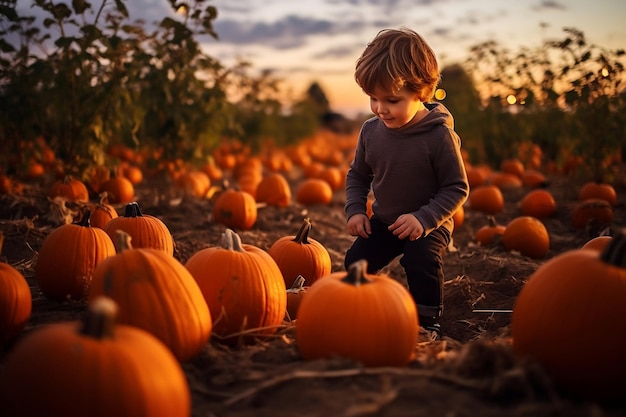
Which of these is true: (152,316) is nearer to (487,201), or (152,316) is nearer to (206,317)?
(206,317)

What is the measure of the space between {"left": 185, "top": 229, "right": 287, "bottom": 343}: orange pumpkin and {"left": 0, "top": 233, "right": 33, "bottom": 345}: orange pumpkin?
2.75 feet

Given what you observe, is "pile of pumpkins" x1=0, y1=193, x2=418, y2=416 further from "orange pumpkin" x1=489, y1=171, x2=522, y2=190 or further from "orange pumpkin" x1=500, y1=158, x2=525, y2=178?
"orange pumpkin" x1=500, y1=158, x2=525, y2=178

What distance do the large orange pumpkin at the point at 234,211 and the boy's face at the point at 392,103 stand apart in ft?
10.0

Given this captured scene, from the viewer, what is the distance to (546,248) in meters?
5.71

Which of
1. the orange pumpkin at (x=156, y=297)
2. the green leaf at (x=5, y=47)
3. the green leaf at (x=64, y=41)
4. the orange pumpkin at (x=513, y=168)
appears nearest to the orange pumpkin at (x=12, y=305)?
the orange pumpkin at (x=156, y=297)

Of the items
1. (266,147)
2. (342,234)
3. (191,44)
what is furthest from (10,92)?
(266,147)

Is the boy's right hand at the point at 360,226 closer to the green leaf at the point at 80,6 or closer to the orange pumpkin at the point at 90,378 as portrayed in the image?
the orange pumpkin at the point at 90,378

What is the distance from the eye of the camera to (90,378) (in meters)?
1.83

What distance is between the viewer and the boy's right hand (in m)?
3.75

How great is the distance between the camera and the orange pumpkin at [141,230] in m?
3.88

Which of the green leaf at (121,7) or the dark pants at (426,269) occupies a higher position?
the green leaf at (121,7)

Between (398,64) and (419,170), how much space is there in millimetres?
718

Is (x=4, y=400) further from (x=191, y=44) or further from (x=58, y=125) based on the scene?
(x=191, y=44)

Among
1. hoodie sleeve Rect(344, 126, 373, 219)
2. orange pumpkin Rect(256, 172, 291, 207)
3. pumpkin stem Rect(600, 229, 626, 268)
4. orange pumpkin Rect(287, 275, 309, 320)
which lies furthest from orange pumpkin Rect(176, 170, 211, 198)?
pumpkin stem Rect(600, 229, 626, 268)
